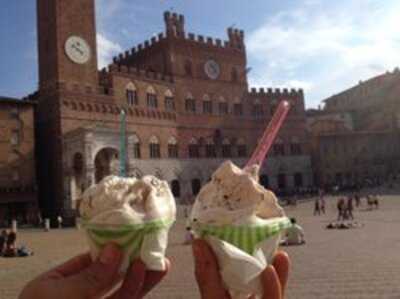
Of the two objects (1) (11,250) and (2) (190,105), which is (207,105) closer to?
(2) (190,105)

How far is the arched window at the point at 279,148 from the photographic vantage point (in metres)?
47.9

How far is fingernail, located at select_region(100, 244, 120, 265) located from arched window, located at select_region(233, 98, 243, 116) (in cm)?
4345

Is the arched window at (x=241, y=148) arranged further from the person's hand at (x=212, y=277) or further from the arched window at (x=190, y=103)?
the person's hand at (x=212, y=277)

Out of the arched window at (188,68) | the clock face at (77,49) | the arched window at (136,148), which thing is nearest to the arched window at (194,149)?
the arched window at (136,148)

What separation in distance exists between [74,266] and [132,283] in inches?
19.4

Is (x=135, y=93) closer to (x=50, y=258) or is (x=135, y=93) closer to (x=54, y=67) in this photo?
(x=54, y=67)

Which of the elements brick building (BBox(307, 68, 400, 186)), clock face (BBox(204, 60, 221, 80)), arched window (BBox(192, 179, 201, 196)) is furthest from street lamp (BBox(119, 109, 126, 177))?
→ brick building (BBox(307, 68, 400, 186))

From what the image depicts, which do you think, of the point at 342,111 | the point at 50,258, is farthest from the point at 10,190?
the point at 342,111

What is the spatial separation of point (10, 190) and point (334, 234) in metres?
21.7

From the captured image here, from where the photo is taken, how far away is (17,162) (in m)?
32.1

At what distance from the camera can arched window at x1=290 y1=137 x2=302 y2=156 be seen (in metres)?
48.9

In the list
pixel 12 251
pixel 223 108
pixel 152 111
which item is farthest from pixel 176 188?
pixel 12 251

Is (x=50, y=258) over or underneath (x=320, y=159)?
underneath

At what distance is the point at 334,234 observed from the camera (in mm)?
19500
